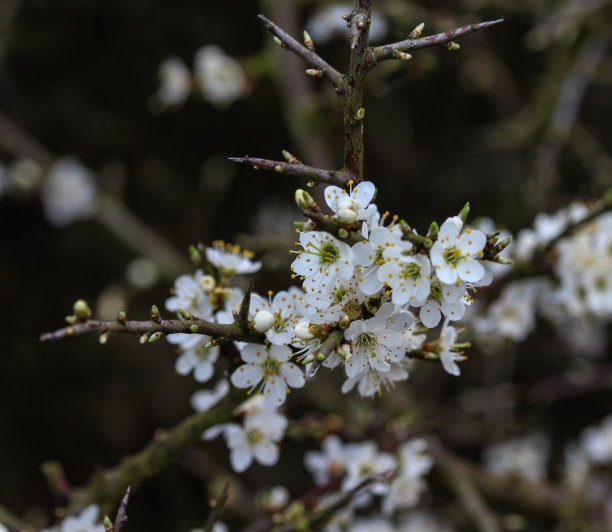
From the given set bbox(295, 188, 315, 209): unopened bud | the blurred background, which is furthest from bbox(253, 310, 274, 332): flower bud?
the blurred background

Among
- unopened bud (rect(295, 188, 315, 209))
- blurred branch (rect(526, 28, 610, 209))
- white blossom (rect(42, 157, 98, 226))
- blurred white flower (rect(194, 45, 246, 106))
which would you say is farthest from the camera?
white blossom (rect(42, 157, 98, 226))

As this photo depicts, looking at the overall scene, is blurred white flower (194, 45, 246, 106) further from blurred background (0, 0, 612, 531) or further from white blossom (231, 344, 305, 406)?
white blossom (231, 344, 305, 406)

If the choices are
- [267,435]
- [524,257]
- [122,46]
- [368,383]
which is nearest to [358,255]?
[368,383]

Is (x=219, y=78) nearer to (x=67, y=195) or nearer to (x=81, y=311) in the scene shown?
(x=67, y=195)

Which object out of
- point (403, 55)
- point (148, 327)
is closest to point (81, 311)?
point (148, 327)

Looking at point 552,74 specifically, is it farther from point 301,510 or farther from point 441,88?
point 301,510

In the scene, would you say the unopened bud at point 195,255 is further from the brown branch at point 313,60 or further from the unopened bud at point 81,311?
the brown branch at point 313,60

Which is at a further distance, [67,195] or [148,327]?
[67,195]
